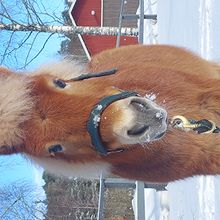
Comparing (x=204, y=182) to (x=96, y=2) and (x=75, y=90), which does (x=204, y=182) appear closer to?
(x=75, y=90)

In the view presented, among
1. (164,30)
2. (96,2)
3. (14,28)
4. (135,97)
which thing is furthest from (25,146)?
(96,2)

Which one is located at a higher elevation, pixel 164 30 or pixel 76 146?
pixel 164 30

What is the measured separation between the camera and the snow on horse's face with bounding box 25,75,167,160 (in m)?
1.64

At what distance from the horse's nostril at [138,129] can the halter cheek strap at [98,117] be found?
16 cm

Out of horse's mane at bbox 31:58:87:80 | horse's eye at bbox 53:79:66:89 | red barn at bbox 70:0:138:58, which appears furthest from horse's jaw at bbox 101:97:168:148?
red barn at bbox 70:0:138:58

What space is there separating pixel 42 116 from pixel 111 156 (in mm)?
317

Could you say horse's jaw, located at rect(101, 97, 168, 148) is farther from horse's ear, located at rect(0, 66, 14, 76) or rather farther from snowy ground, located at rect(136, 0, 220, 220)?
snowy ground, located at rect(136, 0, 220, 220)

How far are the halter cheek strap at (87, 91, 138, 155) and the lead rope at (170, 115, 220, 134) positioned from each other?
0.23m

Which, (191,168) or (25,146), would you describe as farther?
(191,168)

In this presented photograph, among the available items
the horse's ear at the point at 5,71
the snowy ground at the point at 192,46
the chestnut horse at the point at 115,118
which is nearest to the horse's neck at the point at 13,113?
the chestnut horse at the point at 115,118

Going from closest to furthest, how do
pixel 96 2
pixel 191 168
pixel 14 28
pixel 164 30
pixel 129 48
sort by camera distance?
pixel 191 168 → pixel 129 48 → pixel 164 30 → pixel 14 28 → pixel 96 2

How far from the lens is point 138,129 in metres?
1.62

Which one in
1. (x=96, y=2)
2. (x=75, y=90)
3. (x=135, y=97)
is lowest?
(x=135, y=97)

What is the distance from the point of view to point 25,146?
1.92m
